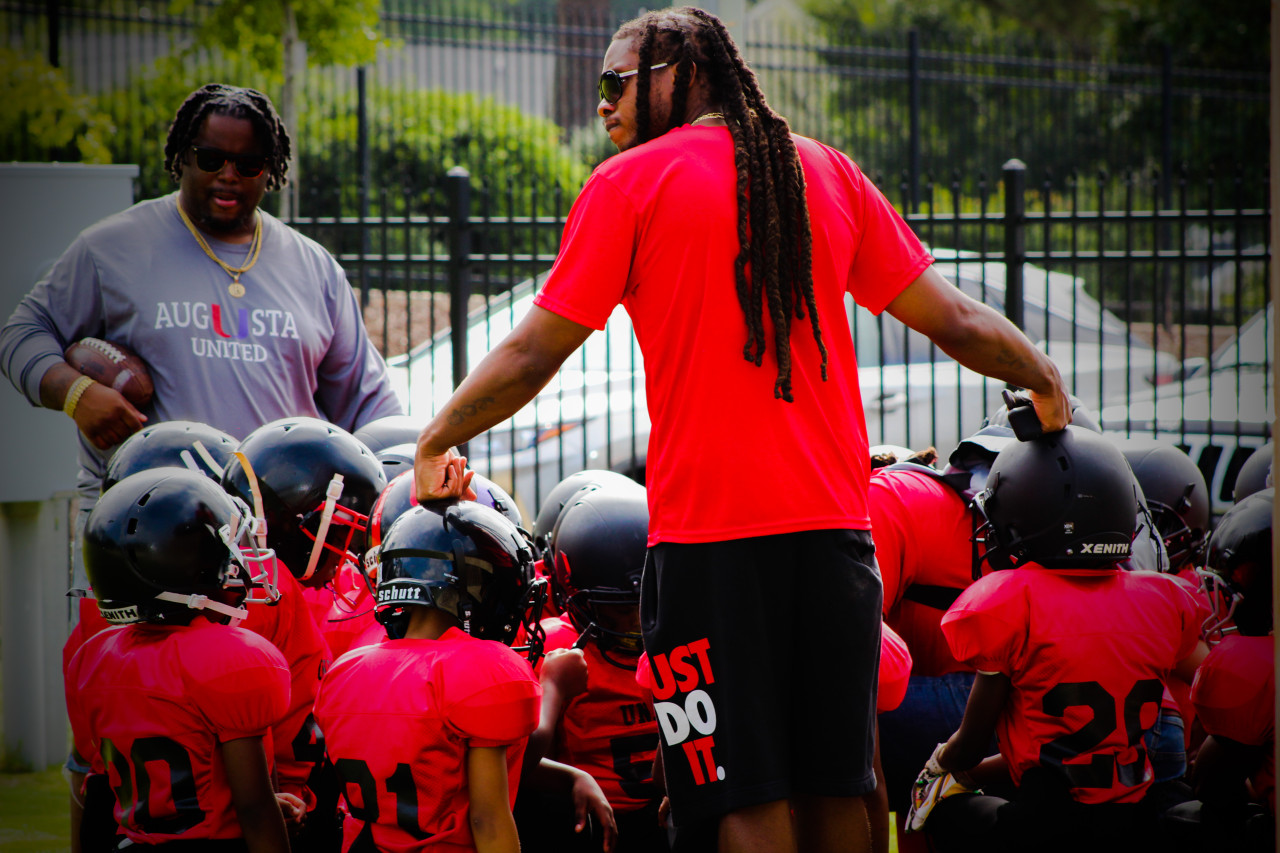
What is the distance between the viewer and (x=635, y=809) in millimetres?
3404

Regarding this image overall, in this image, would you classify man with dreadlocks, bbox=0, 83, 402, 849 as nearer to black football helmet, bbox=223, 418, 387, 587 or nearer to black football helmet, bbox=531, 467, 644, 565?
black football helmet, bbox=223, 418, 387, 587

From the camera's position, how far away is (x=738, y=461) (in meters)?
2.51

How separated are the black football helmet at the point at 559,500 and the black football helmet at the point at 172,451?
36.8 inches

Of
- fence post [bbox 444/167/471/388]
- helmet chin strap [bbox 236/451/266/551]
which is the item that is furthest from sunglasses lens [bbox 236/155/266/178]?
fence post [bbox 444/167/471/388]

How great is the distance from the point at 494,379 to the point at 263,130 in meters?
1.94

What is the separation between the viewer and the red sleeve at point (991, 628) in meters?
3.04

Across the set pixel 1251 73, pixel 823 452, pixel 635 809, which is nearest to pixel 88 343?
pixel 635 809

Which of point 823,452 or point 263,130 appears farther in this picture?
point 263,130

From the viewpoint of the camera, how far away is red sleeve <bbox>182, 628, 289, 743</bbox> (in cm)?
274

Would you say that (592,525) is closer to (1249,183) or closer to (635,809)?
(635,809)

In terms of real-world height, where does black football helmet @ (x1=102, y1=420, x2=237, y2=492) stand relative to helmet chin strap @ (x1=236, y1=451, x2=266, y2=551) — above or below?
above

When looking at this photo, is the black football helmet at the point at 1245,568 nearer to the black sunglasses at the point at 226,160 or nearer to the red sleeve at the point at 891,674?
the red sleeve at the point at 891,674

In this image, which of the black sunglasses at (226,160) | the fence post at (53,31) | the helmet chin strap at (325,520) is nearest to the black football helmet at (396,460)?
the helmet chin strap at (325,520)

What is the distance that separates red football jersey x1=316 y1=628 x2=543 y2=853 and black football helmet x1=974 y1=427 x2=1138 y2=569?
1.29 m
